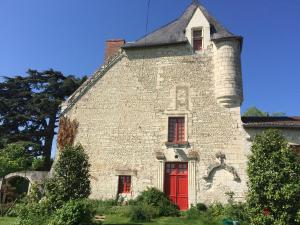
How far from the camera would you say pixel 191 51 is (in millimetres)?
16203

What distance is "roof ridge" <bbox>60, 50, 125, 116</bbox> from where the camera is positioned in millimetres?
16578

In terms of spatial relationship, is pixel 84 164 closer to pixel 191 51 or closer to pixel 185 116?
pixel 185 116

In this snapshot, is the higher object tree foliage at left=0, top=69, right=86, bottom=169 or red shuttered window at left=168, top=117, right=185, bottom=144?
tree foliage at left=0, top=69, right=86, bottom=169

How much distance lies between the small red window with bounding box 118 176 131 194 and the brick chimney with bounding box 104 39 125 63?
6810mm

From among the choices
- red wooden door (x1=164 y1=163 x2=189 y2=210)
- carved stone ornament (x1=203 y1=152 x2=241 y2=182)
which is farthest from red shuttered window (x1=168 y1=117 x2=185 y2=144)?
carved stone ornament (x1=203 y1=152 x2=241 y2=182)

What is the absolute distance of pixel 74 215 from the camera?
916 centimetres

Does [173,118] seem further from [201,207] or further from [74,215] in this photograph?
[74,215]

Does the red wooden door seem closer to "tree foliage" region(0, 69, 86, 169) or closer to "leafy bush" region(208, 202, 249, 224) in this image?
"leafy bush" region(208, 202, 249, 224)

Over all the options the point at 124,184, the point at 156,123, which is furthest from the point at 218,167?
the point at 124,184

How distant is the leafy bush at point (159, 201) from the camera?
12.6 m

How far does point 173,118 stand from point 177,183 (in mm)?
3143

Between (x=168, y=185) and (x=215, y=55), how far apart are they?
680 cm

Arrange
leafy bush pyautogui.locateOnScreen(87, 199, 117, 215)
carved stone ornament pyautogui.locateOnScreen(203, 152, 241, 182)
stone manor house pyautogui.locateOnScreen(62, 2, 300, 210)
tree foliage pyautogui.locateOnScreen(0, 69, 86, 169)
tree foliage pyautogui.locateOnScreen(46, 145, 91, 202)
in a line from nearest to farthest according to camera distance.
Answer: tree foliage pyautogui.locateOnScreen(46, 145, 91, 202)
leafy bush pyautogui.locateOnScreen(87, 199, 117, 215)
carved stone ornament pyautogui.locateOnScreen(203, 152, 241, 182)
stone manor house pyautogui.locateOnScreen(62, 2, 300, 210)
tree foliage pyautogui.locateOnScreen(0, 69, 86, 169)

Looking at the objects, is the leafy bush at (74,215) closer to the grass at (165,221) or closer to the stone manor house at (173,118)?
the grass at (165,221)
